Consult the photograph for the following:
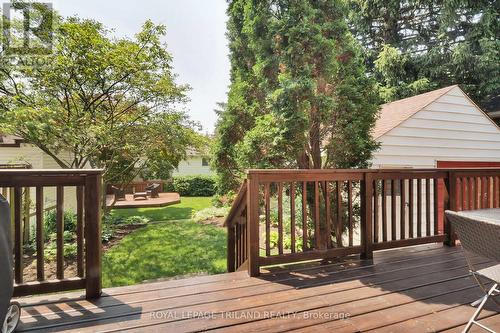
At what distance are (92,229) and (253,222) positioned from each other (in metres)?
1.34

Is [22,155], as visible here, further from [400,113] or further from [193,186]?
[400,113]

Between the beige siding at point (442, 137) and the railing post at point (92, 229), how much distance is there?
188 inches

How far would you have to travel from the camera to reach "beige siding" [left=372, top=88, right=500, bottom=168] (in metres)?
5.65

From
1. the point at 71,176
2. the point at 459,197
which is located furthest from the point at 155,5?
the point at 459,197

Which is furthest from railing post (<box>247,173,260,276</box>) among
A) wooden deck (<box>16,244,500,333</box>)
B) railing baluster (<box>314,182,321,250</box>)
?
railing baluster (<box>314,182,321,250</box>)

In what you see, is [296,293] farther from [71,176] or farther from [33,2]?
[33,2]

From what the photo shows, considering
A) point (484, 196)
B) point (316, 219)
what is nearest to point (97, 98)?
point (316, 219)

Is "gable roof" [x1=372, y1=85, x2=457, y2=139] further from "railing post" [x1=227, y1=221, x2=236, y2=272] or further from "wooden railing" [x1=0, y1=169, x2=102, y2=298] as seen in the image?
"wooden railing" [x1=0, y1=169, x2=102, y2=298]

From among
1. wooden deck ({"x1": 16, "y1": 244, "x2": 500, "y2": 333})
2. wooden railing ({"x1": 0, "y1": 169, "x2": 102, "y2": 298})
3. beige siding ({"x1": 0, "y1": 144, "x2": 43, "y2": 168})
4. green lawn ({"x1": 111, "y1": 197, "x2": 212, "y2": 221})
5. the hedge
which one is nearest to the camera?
wooden deck ({"x1": 16, "y1": 244, "x2": 500, "y2": 333})

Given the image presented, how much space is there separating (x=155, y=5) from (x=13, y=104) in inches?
151

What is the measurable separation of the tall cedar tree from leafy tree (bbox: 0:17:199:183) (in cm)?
330

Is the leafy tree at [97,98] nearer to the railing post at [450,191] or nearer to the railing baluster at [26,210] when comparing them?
the railing baluster at [26,210]

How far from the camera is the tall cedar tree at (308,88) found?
3.73m

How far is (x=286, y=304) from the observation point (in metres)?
2.21
